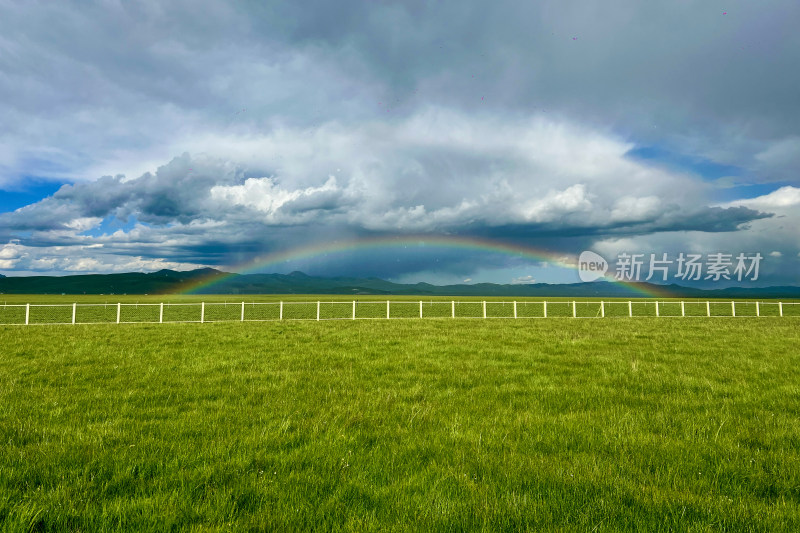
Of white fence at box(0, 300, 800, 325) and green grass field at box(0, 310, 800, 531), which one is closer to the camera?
green grass field at box(0, 310, 800, 531)

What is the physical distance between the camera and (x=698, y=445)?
16.8 feet

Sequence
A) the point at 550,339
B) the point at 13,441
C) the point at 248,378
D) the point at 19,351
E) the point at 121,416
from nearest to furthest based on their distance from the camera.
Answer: the point at 13,441 → the point at 121,416 → the point at 248,378 → the point at 19,351 → the point at 550,339

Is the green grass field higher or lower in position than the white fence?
higher

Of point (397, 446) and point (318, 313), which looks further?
point (318, 313)

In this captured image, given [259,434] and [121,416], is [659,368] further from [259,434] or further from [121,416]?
[121,416]

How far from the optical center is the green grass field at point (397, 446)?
3510 millimetres

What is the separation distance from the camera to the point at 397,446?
16.7ft

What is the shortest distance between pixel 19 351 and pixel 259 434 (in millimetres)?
11741

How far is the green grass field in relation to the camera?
3.51 metres

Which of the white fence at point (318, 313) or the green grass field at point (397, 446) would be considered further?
the white fence at point (318, 313)

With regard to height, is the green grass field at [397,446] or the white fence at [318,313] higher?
the green grass field at [397,446]

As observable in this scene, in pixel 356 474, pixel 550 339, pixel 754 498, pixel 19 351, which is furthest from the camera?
pixel 550 339

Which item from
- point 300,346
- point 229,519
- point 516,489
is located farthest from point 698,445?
point 300,346

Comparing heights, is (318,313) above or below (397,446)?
above
